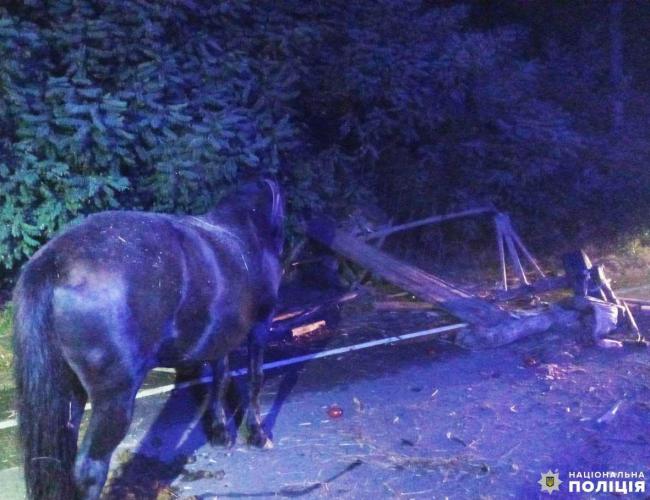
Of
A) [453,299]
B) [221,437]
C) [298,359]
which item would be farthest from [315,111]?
[221,437]

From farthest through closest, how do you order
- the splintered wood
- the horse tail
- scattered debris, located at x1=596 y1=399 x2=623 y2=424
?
the splintered wood, scattered debris, located at x1=596 y1=399 x2=623 y2=424, the horse tail

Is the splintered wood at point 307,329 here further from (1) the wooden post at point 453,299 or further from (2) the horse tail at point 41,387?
(2) the horse tail at point 41,387

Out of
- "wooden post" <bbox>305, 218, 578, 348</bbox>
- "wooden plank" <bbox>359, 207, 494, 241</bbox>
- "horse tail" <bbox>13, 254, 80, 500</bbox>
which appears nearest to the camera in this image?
"horse tail" <bbox>13, 254, 80, 500</bbox>

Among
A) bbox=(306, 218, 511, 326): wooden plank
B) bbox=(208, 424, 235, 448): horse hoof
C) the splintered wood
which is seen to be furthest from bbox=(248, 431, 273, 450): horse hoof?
bbox=(306, 218, 511, 326): wooden plank

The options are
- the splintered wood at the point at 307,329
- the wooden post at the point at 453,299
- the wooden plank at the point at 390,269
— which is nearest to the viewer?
the wooden post at the point at 453,299

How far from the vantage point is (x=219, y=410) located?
5594 mm

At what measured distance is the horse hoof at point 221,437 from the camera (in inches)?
216

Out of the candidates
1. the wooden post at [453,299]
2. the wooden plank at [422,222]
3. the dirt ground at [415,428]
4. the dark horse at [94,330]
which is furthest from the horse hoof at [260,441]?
the wooden plank at [422,222]

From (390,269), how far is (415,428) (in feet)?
13.7

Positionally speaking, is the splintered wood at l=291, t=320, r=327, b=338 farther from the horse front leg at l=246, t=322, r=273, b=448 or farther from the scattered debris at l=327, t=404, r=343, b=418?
the horse front leg at l=246, t=322, r=273, b=448

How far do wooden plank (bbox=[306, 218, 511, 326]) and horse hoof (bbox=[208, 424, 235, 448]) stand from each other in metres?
3.97

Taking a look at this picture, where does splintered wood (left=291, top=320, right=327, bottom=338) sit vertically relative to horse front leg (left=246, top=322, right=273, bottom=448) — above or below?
below

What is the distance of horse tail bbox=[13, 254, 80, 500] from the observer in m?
3.90

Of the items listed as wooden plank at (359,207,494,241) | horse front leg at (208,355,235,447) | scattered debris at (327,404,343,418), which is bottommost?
scattered debris at (327,404,343,418)
